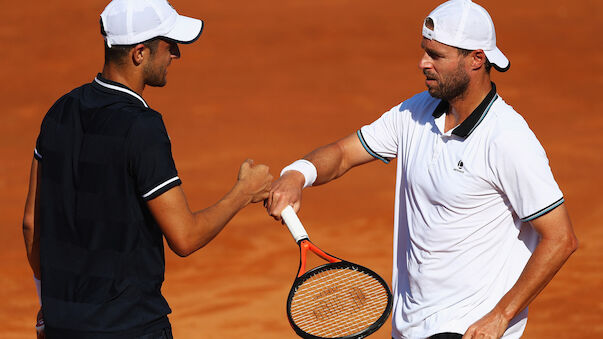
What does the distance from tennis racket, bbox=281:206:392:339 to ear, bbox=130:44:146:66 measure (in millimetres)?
1150

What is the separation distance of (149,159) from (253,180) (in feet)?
2.41

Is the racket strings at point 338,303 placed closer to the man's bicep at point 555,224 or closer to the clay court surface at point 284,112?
the man's bicep at point 555,224

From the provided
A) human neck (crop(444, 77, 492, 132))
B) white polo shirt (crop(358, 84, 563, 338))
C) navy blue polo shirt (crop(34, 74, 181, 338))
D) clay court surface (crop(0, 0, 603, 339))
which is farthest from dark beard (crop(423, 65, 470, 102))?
clay court surface (crop(0, 0, 603, 339))

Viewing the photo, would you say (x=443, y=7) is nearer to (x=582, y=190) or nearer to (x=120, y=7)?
(x=120, y=7)

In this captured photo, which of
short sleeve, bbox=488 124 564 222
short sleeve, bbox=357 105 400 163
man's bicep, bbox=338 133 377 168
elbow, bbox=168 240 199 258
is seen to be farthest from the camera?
man's bicep, bbox=338 133 377 168

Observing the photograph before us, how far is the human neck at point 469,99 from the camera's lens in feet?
12.6

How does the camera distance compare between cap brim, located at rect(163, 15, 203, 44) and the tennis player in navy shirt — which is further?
cap brim, located at rect(163, 15, 203, 44)

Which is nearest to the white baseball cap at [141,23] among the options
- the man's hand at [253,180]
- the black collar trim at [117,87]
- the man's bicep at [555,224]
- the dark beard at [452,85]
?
the black collar trim at [117,87]

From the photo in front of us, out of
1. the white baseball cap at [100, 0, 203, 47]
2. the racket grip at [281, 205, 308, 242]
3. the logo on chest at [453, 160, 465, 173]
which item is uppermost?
the white baseball cap at [100, 0, 203, 47]

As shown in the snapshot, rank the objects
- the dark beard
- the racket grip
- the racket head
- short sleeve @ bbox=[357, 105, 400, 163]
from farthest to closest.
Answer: short sleeve @ bbox=[357, 105, 400, 163], the racket grip, the racket head, the dark beard

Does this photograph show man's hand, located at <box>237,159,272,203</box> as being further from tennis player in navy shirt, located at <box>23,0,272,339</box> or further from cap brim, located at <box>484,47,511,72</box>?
cap brim, located at <box>484,47,511,72</box>

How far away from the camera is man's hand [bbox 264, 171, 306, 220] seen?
13.9ft

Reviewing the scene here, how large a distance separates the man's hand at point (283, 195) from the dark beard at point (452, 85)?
883mm

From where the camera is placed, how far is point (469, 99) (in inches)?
152
